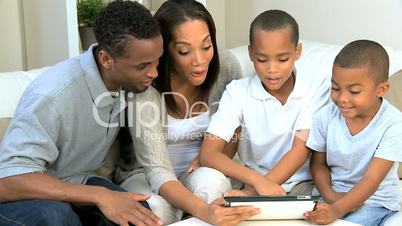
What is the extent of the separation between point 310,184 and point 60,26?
1331mm

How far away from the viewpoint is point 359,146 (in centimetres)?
158

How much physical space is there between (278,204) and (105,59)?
0.61 metres

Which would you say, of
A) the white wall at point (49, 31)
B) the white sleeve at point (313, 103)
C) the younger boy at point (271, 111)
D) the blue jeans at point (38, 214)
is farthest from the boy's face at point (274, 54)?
the white wall at point (49, 31)

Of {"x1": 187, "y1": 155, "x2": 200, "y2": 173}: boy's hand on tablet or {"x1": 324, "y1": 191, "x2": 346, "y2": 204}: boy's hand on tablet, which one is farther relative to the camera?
{"x1": 187, "y1": 155, "x2": 200, "y2": 173}: boy's hand on tablet

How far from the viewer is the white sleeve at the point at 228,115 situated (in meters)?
1.77

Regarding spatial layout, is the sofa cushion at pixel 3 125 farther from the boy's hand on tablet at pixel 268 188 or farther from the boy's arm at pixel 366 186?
the boy's arm at pixel 366 186

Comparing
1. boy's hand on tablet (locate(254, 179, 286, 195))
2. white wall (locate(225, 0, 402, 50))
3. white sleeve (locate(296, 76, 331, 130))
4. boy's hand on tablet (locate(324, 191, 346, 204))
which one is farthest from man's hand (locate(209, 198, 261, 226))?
white wall (locate(225, 0, 402, 50))

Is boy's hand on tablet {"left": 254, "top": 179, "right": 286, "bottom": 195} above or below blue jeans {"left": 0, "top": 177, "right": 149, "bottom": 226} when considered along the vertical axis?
below

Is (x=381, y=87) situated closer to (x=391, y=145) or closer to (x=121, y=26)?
(x=391, y=145)

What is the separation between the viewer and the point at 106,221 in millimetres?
1519

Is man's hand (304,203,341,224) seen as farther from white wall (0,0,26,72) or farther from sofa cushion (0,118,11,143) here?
white wall (0,0,26,72)

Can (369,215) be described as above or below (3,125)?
below

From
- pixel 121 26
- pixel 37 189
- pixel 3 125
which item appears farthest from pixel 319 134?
pixel 3 125

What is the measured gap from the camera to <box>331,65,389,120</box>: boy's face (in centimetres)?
151
